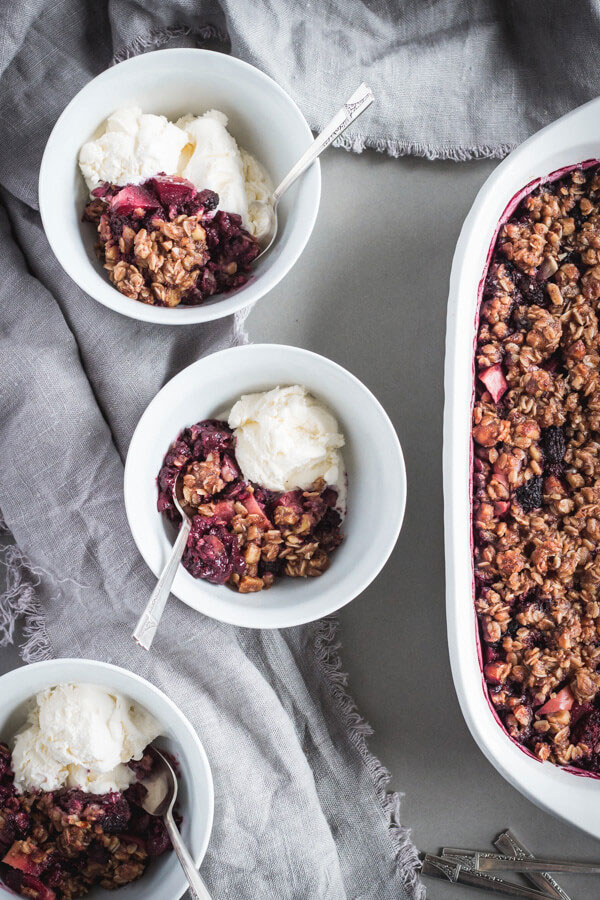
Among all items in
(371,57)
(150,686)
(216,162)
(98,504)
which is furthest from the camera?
(371,57)

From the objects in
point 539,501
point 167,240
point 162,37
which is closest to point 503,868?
point 539,501

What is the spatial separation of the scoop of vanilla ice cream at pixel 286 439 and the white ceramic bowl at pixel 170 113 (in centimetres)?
23

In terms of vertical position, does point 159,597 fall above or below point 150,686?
above

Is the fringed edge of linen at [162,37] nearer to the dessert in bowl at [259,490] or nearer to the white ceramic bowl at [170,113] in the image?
the white ceramic bowl at [170,113]

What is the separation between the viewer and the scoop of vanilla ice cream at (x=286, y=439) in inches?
69.2

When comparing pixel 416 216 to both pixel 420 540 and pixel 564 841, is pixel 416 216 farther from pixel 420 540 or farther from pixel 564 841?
pixel 564 841

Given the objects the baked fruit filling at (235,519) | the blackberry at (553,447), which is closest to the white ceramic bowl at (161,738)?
the baked fruit filling at (235,519)

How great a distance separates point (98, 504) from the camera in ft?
6.19

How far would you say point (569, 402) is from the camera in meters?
1.81

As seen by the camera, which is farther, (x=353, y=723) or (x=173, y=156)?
(x=353, y=723)

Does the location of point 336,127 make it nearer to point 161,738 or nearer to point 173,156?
point 173,156

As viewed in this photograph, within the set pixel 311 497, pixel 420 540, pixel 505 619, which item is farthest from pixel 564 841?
pixel 311 497

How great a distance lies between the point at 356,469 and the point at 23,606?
863 millimetres

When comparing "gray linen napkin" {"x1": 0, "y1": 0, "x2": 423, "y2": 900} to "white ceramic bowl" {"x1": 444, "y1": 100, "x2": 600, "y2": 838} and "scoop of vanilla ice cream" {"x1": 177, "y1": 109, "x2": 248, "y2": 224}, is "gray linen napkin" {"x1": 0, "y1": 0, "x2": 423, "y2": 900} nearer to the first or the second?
"scoop of vanilla ice cream" {"x1": 177, "y1": 109, "x2": 248, "y2": 224}
